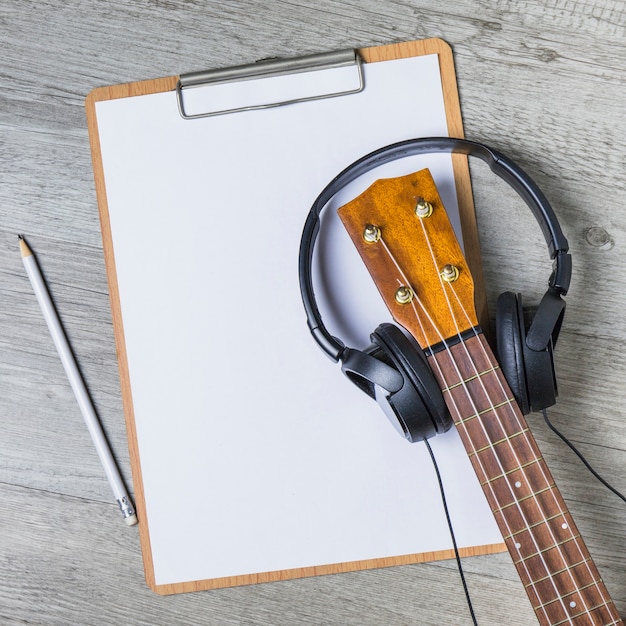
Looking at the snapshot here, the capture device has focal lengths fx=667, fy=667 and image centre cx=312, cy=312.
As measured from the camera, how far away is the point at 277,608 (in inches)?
27.7

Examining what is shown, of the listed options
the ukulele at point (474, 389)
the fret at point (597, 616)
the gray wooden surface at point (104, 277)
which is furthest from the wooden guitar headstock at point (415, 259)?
the fret at point (597, 616)

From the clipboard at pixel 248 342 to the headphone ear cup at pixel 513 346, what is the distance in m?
0.09

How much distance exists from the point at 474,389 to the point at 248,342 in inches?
9.4

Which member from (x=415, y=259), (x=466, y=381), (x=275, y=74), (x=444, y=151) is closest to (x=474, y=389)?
(x=466, y=381)

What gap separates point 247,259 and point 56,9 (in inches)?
13.4

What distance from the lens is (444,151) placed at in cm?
64

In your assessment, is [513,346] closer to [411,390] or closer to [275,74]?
[411,390]

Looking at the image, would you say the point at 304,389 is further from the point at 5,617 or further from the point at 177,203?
the point at 5,617

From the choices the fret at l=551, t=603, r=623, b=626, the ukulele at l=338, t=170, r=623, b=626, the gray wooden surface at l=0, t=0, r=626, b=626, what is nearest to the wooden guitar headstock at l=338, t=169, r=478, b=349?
the ukulele at l=338, t=170, r=623, b=626

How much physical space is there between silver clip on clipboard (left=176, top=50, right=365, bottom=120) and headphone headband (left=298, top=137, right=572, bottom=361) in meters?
0.11

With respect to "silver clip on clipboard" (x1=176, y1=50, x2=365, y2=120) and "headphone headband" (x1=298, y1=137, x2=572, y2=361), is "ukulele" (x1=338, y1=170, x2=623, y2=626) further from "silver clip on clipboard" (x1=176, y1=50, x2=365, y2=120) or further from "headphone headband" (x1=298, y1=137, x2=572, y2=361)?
"silver clip on clipboard" (x1=176, y1=50, x2=365, y2=120)

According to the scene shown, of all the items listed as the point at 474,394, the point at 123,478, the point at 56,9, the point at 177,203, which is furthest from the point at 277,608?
the point at 56,9

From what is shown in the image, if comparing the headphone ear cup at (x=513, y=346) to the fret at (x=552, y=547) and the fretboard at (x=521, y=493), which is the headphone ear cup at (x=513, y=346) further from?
the fret at (x=552, y=547)

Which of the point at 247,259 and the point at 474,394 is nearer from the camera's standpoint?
the point at 474,394
